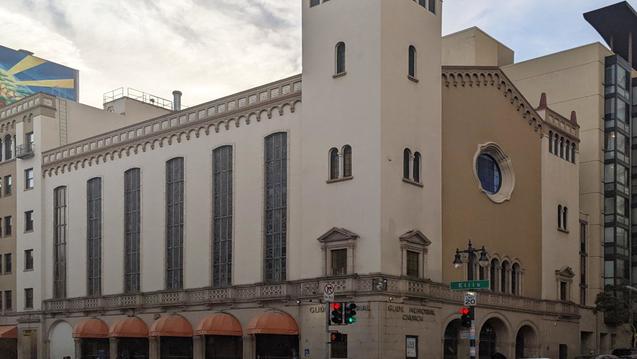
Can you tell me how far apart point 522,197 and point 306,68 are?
1739 centimetres

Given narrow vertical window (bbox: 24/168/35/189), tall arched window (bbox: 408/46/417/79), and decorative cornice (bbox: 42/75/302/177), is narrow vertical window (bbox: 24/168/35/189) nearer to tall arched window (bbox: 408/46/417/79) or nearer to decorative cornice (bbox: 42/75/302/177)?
decorative cornice (bbox: 42/75/302/177)

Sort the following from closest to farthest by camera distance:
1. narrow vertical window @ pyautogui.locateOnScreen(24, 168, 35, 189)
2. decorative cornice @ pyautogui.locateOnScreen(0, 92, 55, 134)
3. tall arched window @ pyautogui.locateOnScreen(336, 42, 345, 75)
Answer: tall arched window @ pyautogui.locateOnScreen(336, 42, 345, 75), decorative cornice @ pyautogui.locateOnScreen(0, 92, 55, 134), narrow vertical window @ pyautogui.locateOnScreen(24, 168, 35, 189)

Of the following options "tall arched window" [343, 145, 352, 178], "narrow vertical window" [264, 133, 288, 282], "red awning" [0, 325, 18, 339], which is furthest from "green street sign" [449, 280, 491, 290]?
"red awning" [0, 325, 18, 339]

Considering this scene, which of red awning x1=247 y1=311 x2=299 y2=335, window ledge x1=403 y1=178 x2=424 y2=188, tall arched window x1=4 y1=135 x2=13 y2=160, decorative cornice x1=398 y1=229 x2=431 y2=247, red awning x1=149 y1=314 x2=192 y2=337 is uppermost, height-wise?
tall arched window x1=4 y1=135 x2=13 y2=160

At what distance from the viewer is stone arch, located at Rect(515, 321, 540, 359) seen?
53.2 m

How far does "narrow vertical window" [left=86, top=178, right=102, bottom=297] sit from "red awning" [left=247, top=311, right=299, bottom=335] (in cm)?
1838

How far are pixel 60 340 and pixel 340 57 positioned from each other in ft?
102

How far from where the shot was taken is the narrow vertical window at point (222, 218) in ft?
165

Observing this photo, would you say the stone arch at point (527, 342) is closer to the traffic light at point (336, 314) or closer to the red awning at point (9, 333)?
the traffic light at point (336, 314)

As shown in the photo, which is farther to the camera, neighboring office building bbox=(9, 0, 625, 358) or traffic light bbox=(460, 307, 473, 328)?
neighboring office building bbox=(9, 0, 625, 358)

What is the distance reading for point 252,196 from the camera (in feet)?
161

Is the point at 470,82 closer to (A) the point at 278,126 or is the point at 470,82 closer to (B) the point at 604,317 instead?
(A) the point at 278,126

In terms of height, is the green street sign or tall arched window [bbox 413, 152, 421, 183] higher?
tall arched window [bbox 413, 152, 421, 183]

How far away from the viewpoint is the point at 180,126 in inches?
2124
